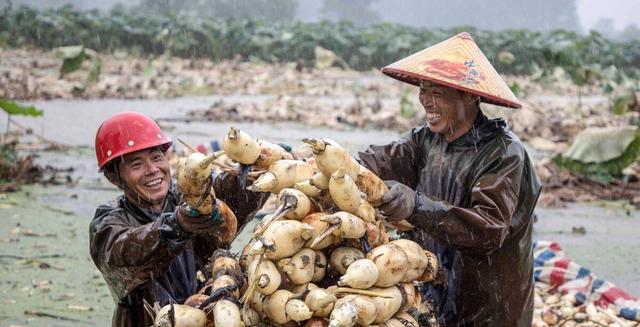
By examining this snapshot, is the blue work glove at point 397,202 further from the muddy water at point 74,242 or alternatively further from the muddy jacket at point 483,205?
the muddy water at point 74,242

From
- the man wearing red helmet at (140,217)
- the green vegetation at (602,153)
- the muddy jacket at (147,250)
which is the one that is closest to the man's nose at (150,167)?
the man wearing red helmet at (140,217)

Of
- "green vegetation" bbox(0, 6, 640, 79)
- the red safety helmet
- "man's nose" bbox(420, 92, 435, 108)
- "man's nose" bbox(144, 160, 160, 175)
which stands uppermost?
"man's nose" bbox(420, 92, 435, 108)

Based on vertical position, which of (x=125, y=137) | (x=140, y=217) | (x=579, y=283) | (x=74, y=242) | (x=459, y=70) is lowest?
(x=74, y=242)

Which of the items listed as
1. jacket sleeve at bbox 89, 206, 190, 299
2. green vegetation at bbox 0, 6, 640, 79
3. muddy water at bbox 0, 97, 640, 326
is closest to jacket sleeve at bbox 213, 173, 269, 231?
jacket sleeve at bbox 89, 206, 190, 299

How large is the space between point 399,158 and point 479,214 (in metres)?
0.68

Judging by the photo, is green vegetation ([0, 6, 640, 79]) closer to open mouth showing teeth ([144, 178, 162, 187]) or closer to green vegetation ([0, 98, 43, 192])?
green vegetation ([0, 98, 43, 192])

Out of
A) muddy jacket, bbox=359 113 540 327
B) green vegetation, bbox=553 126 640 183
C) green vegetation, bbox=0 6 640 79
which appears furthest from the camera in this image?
green vegetation, bbox=0 6 640 79

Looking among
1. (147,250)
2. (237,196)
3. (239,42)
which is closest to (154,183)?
(237,196)

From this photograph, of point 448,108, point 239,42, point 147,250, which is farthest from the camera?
point 239,42

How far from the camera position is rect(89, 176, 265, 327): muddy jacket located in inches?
111

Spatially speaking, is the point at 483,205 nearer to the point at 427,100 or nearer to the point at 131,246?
the point at 427,100

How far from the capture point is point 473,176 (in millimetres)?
3268

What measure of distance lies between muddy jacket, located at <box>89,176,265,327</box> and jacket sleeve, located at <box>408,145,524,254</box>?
2.22 feet

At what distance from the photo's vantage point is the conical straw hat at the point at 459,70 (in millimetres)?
3193
